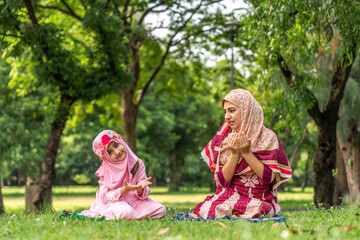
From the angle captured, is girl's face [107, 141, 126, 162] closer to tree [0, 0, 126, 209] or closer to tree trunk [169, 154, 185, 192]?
tree [0, 0, 126, 209]

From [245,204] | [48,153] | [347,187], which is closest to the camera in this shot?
[245,204]

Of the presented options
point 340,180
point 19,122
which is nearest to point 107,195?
point 340,180

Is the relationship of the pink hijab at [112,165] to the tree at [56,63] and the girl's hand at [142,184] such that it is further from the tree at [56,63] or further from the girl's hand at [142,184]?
the tree at [56,63]

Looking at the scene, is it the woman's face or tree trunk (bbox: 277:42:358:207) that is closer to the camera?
the woman's face

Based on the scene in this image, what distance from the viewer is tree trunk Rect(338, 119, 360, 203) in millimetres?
14602

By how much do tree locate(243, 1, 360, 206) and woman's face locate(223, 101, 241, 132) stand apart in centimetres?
256

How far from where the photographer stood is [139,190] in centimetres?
622

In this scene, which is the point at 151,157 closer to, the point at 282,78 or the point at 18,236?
the point at 282,78

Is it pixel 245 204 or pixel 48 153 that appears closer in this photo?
pixel 245 204

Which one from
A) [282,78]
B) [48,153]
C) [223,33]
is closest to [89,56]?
[48,153]

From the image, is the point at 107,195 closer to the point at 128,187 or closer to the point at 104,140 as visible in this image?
the point at 128,187

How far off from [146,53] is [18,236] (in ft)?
49.9

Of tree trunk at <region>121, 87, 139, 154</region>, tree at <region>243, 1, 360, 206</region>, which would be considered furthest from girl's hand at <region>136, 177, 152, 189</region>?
tree trunk at <region>121, 87, 139, 154</region>

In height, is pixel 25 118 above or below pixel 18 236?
above
